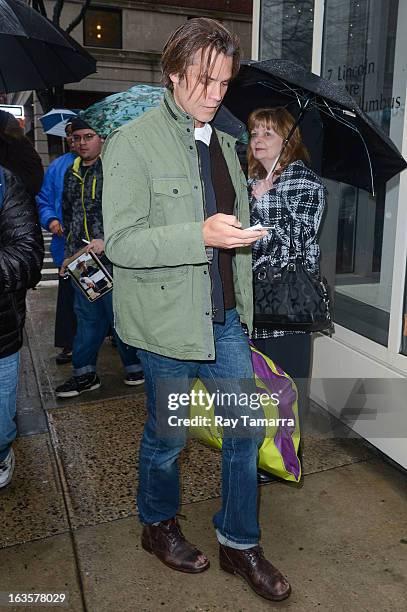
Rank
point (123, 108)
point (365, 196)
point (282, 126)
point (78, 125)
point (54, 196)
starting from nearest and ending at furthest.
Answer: point (282, 126), point (123, 108), point (365, 196), point (78, 125), point (54, 196)

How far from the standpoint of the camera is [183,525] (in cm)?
307

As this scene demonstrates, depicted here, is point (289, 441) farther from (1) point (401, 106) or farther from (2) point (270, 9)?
(2) point (270, 9)

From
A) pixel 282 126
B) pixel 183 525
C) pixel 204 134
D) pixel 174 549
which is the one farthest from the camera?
pixel 282 126

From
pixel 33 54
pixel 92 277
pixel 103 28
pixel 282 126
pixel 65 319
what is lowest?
pixel 65 319

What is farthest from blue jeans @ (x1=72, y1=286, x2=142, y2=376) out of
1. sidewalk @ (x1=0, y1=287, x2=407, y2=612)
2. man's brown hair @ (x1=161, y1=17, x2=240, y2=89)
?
man's brown hair @ (x1=161, y1=17, x2=240, y2=89)

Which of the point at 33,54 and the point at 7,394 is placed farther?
the point at 33,54

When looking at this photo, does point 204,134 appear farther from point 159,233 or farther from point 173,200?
point 159,233

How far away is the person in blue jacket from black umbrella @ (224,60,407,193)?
98.4 inches

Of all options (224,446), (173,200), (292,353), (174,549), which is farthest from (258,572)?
(173,200)

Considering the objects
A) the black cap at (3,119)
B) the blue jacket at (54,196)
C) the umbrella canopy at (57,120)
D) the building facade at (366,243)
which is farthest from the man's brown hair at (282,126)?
the umbrella canopy at (57,120)

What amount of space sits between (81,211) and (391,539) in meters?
3.15

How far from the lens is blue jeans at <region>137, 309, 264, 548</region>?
2.49 meters

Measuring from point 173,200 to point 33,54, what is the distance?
2049 mm

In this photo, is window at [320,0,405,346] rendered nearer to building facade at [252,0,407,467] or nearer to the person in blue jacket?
building facade at [252,0,407,467]
